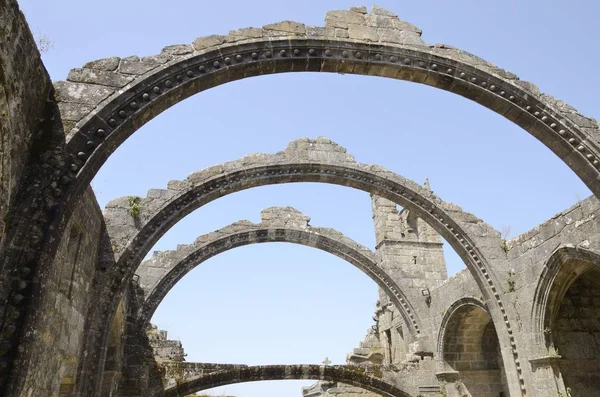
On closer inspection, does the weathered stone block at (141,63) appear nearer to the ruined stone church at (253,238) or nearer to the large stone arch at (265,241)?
the ruined stone church at (253,238)

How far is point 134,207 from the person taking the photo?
27.7ft

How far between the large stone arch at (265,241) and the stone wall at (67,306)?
4.15 meters

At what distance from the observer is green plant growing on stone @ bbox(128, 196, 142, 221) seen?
8367 mm

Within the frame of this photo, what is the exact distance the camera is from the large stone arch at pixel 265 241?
445 inches

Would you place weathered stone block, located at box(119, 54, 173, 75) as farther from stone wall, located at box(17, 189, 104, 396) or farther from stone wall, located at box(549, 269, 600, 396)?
stone wall, located at box(549, 269, 600, 396)

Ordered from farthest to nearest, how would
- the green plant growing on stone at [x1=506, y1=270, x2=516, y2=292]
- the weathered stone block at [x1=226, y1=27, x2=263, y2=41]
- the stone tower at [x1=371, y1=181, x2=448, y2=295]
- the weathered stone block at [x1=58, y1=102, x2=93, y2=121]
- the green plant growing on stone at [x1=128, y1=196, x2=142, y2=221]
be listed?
the stone tower at [x1=371, y1=181, x2=448, y2=295] < the green plant growing on stone at [x1=506, y1=270, x2=516, y2=292] < the green plant growing on stone at [x1=128, y1=196, x2=142, y2=221] < the weathered stone block at [x1=226, y1=27, x2=263, y2=41] < the weathered stone block at [x1=58, y1=102, x2=93, y2=121]

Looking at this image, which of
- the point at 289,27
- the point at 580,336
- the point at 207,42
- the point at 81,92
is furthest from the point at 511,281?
the point at 81,92

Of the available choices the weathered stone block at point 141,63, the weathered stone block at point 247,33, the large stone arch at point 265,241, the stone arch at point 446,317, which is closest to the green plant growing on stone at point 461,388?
the stone arch at point 446,317

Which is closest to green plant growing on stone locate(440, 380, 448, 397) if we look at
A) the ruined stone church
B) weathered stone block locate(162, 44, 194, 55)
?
the ruined stone church

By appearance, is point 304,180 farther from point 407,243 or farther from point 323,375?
point 407,243

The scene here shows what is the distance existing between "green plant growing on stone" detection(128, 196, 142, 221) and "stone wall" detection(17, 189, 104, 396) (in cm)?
101

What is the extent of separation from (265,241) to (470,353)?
5763 mm

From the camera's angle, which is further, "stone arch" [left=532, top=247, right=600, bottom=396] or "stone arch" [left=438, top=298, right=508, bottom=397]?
"stone arch" [left=438, top=298, right=508, bottom=397]

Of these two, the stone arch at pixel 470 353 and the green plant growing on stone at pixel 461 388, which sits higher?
the stone arch at pixel 470 353
